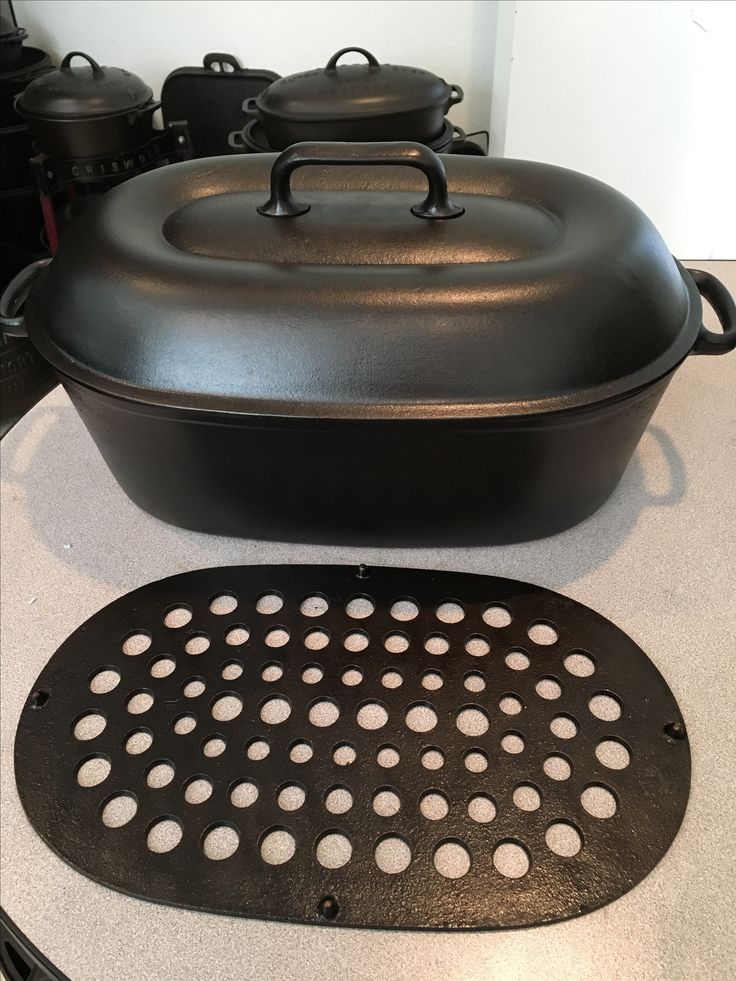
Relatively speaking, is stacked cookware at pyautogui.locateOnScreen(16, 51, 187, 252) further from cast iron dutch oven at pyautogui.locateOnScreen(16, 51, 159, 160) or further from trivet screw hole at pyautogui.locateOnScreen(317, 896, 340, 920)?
trivet screw hole at pyautogui.locateOnScreen(317, 896, 340, 920)

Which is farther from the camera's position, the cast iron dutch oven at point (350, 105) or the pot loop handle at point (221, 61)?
the pot loop handle at point (221, 61)

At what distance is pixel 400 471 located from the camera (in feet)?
1.87

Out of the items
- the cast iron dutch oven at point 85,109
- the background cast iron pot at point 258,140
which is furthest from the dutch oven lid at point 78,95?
the background cast iron pot at point 258,140

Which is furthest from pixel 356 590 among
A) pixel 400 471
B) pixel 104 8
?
pixel 104 8

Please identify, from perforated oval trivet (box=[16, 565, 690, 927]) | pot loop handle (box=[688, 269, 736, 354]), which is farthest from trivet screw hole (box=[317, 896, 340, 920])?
pot loop handle (box=[688, 269, 736, 354])

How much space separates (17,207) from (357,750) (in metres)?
1.63

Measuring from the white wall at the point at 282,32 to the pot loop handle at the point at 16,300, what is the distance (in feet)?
3.68

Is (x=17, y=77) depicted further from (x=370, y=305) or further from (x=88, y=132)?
(x=370, y=305)

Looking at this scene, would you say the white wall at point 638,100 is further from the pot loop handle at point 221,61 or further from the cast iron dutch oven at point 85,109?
the cast iron dutch oven at point 85,109

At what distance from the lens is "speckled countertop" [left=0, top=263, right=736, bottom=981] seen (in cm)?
43

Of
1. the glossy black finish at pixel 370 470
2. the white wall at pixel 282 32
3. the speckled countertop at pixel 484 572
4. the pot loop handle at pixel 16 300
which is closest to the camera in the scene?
the speckled countertop at pixel 484 572

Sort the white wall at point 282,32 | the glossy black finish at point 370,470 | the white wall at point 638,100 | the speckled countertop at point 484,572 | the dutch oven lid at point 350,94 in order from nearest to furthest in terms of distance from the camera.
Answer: the speckled countertop at point 484,572
the glossy black finish at point 370,470
the dutch oven lid at point 350,94
the white wall at point 638,100
the white wall at point 282,32

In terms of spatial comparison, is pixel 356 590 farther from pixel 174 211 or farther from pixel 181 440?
pixel 174 211

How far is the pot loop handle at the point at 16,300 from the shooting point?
0.64 meters
